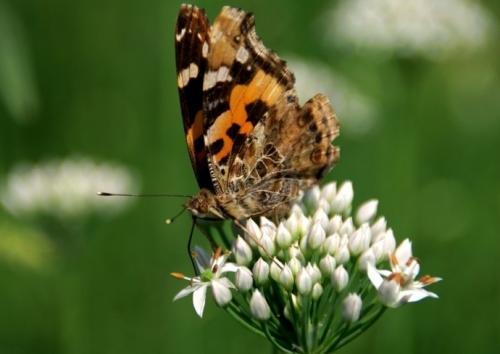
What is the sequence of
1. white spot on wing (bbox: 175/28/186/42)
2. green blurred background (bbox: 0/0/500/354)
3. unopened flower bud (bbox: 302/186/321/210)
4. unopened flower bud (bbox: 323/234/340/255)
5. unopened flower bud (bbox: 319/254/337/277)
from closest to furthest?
unopened flower bud (bbox: 319/254/337/277) → unopened flower bud (bbox: 323/234/340/255) → white spot on wing (bbox: 175/28/186/42) → unopened flower bud (bbox: 302/186/321/210) → green blurred background (bbox: 0/0/500/354)

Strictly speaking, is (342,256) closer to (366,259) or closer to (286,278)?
(366,259)

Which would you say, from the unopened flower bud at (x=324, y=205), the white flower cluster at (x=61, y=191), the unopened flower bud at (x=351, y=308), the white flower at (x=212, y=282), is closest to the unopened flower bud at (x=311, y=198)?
the unopened flower bud at (x=324, y=205)

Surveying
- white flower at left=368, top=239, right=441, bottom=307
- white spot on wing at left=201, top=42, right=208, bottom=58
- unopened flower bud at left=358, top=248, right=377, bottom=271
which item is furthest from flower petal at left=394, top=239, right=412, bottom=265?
white spot on wing at left=201, top=42, right=208, bottom=58

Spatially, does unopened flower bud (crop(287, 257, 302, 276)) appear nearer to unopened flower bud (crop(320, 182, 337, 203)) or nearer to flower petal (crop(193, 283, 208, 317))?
flower petal (crop(193, 283, 208, 317))

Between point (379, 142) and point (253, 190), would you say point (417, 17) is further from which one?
point (253, 190)

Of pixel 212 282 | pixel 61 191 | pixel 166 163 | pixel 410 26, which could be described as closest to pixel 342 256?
pixel 212 282

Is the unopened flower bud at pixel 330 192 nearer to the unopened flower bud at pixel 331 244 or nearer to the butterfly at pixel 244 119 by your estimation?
the butterfly at pixel 244 119

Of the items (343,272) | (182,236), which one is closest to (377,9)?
(182,236)
